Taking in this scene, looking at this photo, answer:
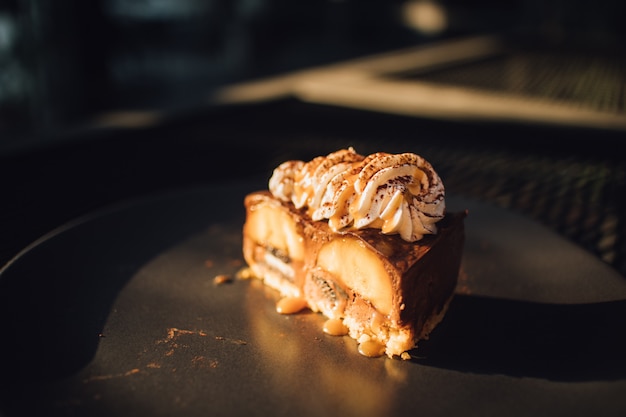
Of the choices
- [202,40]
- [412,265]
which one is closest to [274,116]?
[412,265]

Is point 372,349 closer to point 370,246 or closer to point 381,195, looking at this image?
point 370,246

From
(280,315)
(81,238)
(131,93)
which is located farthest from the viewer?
(131,93)

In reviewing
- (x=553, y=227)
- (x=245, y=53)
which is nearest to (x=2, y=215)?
(x=553, y=227)

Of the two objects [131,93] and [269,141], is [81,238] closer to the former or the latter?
[269,141]

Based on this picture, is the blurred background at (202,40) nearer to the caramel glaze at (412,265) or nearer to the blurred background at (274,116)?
the blurred background at (274,116)

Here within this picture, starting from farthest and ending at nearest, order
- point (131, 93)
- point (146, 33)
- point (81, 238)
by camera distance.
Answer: point (146, 33) → point (131, 93) → point (81, 238)

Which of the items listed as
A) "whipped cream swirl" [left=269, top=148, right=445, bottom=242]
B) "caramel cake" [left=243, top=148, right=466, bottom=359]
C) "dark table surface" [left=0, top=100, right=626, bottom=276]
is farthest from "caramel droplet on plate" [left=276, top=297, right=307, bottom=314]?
A: "dark table surface" [left=0, top=100, right=626, bottom=276]
